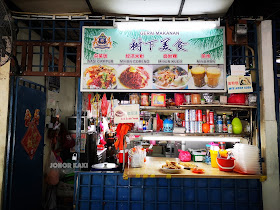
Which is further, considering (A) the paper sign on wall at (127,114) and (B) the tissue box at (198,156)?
(B) the tissue box at (198,156)

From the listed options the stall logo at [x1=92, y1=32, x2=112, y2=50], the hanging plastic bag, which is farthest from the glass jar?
the stall logo at [x1=92, y1=32, x2=112, y2=50]

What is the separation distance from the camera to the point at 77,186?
12.7ft

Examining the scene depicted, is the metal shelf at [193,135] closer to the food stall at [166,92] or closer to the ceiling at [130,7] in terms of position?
the food stall at [166,92]

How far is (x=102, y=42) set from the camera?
4.17 m

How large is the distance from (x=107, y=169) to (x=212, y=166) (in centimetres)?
240

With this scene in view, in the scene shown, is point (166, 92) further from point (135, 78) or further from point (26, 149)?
point (26, 149)

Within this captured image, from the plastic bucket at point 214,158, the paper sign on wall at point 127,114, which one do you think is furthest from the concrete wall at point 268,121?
the paper sign on wall at point 127,114

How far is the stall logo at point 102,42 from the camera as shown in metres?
4.16

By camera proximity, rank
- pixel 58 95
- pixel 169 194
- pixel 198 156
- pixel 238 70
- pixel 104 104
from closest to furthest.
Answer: pixel 169 194, pixel 238 70, pixel 104 104, pixel 198 156, pixel 58 95

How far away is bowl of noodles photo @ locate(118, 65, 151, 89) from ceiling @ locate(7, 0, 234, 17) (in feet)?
4.16

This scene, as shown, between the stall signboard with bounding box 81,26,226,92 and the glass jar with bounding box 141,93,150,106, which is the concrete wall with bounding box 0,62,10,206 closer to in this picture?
the stall signboard with bounding box 81,26,226,92

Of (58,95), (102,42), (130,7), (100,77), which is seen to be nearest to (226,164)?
(100,77)

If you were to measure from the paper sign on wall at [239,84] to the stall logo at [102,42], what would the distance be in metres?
2.68

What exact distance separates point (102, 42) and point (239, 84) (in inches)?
121
